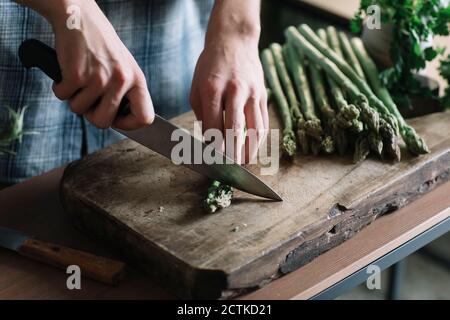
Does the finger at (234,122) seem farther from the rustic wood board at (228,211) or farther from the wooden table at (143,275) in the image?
the wooden table at (143,275)

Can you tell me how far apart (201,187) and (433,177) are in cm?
55

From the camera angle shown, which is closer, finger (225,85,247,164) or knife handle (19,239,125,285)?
knife handle (19,239,125,285)

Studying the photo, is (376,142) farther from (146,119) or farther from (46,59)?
(46,59)

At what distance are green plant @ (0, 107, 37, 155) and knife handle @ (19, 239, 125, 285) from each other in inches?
15.7

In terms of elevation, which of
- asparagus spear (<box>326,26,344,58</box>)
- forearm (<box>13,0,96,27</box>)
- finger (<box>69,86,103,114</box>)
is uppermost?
forearm (<box>13,0,96,27</box>)

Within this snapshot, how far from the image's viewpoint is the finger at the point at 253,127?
1557 mm

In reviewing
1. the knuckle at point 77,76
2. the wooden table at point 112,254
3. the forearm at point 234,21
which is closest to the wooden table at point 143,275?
the wooden table at point 112,254

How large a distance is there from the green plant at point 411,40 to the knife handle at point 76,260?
0.93 metres

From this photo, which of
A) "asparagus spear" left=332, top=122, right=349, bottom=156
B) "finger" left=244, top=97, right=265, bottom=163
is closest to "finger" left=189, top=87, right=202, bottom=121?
"finger" left=244, top=97, right=265, bottom=163

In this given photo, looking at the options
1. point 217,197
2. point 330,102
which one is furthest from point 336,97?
point 217,197

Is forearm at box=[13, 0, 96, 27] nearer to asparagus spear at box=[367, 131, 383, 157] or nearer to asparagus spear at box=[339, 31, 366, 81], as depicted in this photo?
asparagus spear at box=[367, 131, 383, 157]

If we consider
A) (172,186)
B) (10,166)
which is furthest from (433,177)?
(10,166)

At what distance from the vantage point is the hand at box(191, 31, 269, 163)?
1.53 m

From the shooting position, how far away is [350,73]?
185 cm
